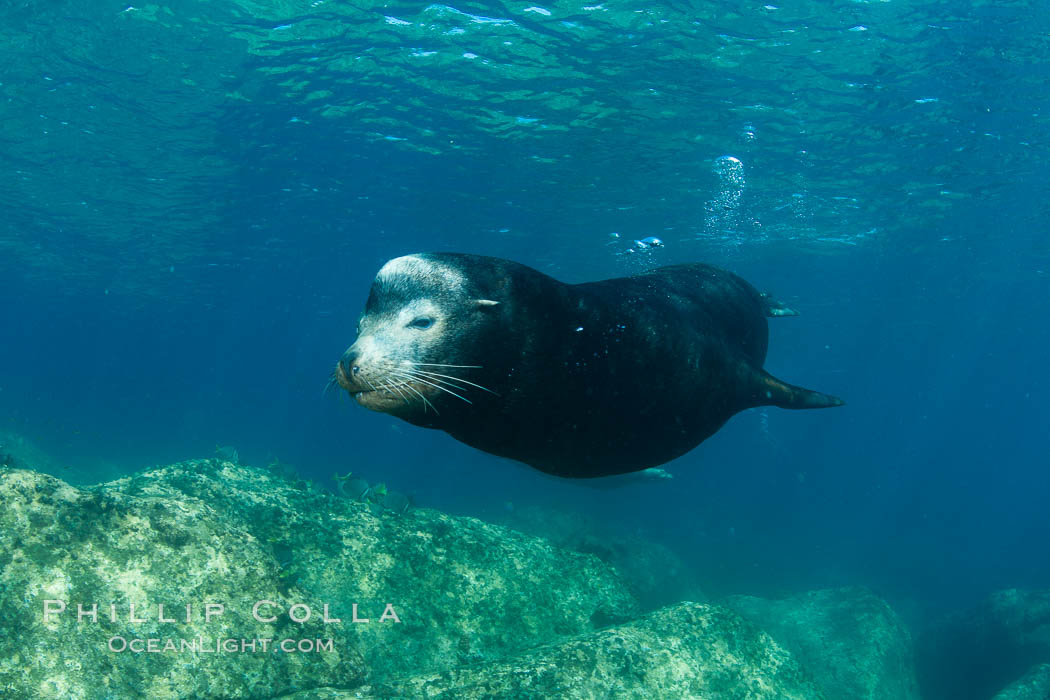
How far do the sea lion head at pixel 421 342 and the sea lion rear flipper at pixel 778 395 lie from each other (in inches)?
83.0

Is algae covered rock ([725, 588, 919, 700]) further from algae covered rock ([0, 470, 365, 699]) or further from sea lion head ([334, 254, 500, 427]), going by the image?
sea lion head ([334, 254, 500, 427])

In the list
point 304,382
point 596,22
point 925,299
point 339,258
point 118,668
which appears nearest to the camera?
point 118,668

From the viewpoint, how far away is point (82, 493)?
4.66 meters

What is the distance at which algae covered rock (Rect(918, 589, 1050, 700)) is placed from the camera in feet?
39.5

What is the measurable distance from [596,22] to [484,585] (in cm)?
1081

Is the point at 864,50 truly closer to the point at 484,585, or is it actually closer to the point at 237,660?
the point at 484,585

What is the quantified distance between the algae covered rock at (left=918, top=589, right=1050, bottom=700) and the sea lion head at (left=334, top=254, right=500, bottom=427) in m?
14.5

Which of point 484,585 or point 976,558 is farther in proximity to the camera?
point 976,558

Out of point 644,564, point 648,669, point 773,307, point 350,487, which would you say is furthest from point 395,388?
point 644,564

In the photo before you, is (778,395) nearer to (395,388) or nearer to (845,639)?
(395,388)

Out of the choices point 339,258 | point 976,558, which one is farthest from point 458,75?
point 976,558

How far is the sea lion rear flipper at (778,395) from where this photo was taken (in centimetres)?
378

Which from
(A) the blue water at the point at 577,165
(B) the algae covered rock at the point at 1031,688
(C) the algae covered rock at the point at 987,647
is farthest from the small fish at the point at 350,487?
(C) the algae covered rock at the point at 987,647

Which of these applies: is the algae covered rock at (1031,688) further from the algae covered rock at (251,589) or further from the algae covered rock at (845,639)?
the algae covered rock at (251,589)
